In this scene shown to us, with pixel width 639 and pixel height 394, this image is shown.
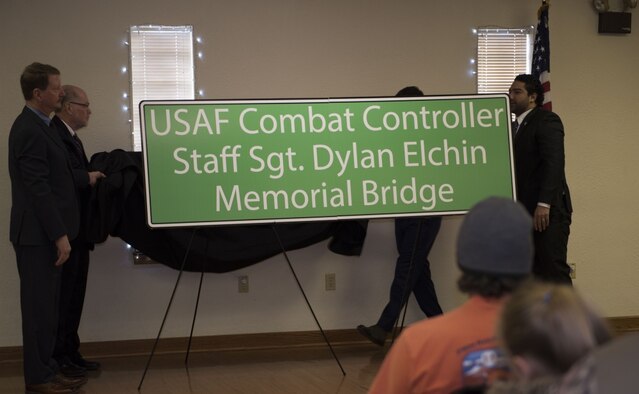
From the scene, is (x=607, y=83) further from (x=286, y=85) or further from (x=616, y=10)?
(x=286, y=85)

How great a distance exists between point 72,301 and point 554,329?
3792 mm

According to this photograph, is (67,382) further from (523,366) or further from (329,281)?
(523,366)

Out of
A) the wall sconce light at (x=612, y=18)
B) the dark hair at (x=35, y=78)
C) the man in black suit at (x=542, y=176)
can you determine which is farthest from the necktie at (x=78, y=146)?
the wall sconce light at (x=612, y=18)

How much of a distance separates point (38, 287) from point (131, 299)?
44.5 inches

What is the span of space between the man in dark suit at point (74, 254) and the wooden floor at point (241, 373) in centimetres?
19

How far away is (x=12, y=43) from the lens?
15.6 ft

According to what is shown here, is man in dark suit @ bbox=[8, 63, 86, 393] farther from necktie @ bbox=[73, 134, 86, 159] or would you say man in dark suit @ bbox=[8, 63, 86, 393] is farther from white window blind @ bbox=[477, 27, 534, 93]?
white window blind @ bbox=[477, 27, 534, 93]

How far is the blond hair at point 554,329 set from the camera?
1117mm

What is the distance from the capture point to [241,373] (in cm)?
441

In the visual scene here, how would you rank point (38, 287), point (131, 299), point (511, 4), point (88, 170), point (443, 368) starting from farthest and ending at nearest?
point (511, 4)
point (131, 299)
point (88, 170)
point (38, 287)
point (443, 368)

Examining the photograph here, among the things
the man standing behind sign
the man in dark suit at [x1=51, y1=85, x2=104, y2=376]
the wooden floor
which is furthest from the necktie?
the man standing behind sign

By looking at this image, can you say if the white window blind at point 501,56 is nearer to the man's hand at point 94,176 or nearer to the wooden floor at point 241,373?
the wooden floor at point 241,373

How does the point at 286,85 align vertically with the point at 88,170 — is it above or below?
above

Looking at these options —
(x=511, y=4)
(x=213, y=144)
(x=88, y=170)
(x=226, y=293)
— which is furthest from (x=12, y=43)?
(x=511, y=4)
